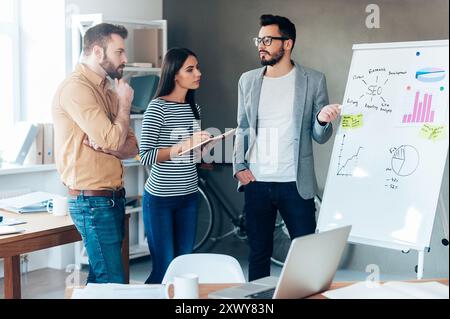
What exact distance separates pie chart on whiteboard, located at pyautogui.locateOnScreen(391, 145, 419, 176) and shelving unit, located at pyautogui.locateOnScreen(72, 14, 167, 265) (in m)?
2.43

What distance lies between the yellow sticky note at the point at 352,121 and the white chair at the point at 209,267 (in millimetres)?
1096

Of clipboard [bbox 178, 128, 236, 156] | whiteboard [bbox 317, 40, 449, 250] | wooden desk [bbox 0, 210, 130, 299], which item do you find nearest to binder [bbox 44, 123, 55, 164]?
wooden desk [bbox 0, 210, 130, 299]

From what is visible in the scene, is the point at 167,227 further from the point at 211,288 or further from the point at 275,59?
the point at 211,288

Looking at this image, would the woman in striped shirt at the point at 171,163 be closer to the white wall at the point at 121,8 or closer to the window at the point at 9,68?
the white wall at the point at 121,8

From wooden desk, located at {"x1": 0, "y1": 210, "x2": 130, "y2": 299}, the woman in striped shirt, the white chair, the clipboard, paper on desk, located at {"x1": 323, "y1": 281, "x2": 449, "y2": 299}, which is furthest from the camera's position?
the woman in striped shirt

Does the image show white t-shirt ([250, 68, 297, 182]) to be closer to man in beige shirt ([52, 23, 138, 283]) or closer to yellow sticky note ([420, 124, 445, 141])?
yellow sticky note ([420, 124, 445, 141])

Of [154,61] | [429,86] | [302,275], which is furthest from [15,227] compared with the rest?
[154,61]

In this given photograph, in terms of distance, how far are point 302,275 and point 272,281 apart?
0.89 ft

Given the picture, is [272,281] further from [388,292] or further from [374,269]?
[374,269]

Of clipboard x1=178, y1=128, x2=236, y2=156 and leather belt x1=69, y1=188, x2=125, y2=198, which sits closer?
leather belt x1=69, y1=188, x2=125, y2=198

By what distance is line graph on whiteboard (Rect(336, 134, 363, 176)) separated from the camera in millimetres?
3445

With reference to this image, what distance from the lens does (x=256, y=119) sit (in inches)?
143

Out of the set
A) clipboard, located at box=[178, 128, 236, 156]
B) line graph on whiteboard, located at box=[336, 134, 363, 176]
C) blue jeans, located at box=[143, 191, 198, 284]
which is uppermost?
clipboard, located at box=[178, 128, 236, 156]

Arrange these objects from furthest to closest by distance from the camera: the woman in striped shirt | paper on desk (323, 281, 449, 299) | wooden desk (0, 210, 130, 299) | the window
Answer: the window
the woman in striped shirt
wooden desk (0, 210, 130, 299)
paper on desk (323, 281, 449, 299)
